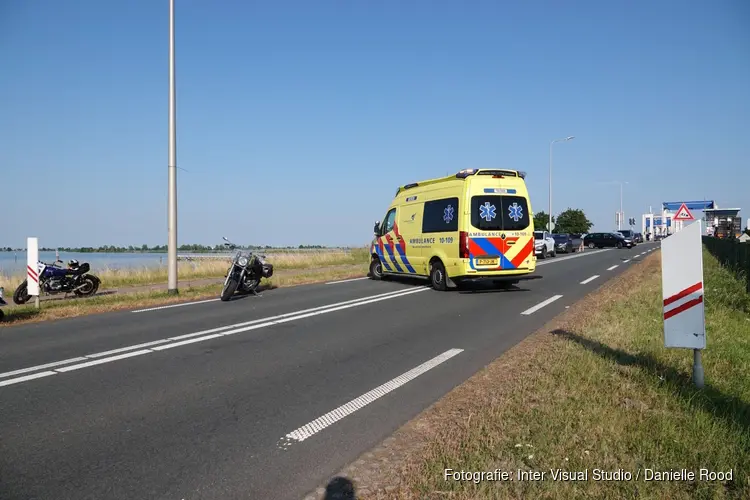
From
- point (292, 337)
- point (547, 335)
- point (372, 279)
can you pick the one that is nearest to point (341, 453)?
Answer: point (292, 337)

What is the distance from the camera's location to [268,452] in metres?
3.80

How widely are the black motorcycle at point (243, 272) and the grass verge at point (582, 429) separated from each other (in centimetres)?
847

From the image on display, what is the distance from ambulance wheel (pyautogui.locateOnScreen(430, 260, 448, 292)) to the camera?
14242 mm

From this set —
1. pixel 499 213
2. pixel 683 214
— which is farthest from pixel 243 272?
Answer: pixel 683 214

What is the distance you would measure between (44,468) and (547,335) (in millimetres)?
6351

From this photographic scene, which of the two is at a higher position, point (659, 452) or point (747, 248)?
point (747, 248)

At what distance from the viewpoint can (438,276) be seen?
14.5 metres

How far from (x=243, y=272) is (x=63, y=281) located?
5345 millimetres

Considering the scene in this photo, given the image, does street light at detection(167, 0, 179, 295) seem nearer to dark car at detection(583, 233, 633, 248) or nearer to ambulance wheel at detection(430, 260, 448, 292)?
ambulance wheel at detection(430, 260, 448, 292)

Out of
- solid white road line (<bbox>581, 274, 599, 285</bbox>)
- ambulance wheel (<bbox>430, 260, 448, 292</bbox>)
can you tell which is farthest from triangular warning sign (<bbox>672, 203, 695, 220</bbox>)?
ambulance wheel (<bbox>430, 260, 448, 292</bbox>)

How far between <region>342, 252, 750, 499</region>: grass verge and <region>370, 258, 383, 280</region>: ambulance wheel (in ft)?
39.5

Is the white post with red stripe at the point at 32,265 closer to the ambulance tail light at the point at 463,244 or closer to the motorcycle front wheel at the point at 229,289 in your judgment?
the motorcycle front wheel at the point at 229,289

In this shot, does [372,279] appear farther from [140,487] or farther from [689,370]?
[140,487]

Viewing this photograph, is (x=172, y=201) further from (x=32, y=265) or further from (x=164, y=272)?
(x=164, y=272)
